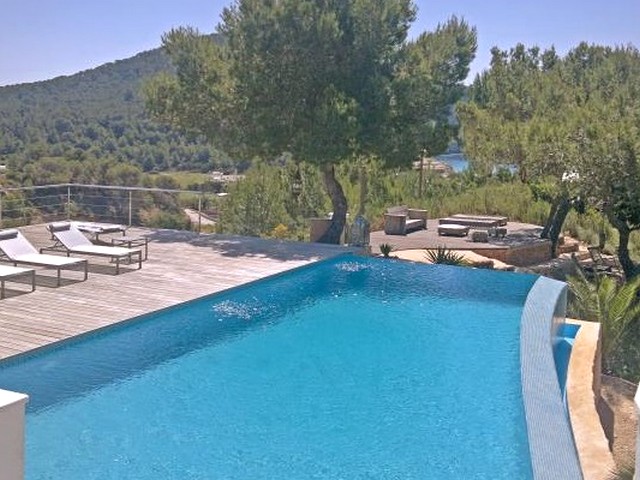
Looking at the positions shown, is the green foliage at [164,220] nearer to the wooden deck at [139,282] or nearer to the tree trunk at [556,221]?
the wooden deck at [139,282]

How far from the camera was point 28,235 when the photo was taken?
13797mm

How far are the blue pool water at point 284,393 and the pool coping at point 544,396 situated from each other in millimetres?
190

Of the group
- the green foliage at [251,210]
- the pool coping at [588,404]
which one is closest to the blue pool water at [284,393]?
the pool coping at [588,404]

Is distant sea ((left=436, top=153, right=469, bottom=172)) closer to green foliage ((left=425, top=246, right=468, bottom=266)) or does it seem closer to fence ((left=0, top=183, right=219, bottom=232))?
green foliage ((left=425, top=246, right=468, bottom=266))

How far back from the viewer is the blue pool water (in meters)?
5.48

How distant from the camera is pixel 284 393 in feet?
22.8

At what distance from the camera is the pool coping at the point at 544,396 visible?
519cm

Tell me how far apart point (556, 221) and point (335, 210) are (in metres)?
5.78

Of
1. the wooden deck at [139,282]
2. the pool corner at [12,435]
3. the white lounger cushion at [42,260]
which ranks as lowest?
the wooden deck at [139,282]

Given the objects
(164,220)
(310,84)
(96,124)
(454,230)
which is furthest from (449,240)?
(96,124)

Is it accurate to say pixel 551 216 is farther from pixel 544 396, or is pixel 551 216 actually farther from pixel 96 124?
pixel 96 124

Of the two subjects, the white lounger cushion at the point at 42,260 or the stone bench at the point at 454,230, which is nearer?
the white lounger cushion at the point at 42,260

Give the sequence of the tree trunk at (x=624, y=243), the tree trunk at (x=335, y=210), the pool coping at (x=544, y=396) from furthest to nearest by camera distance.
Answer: the tree trunk at (x=335, y=210) → the tree trunk at (x=624, y=243) → the pool coping at (x=544, y=396)

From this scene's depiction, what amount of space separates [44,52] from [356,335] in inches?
1239
